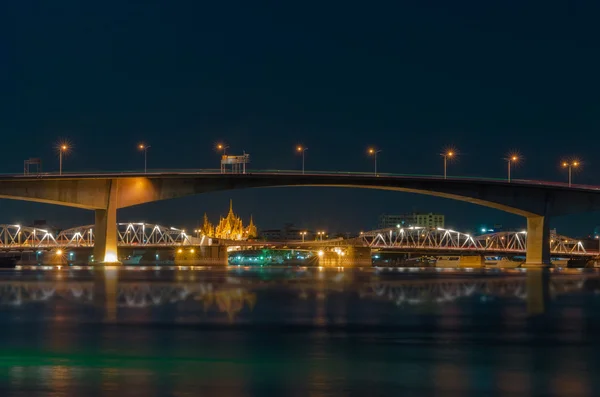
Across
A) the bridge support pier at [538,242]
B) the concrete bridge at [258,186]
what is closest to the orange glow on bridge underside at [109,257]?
the concrete bridge at [258,186]

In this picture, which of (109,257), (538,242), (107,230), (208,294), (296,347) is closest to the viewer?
(296,347)

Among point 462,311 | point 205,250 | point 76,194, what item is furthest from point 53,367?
point 205,250

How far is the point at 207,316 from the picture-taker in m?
30.8

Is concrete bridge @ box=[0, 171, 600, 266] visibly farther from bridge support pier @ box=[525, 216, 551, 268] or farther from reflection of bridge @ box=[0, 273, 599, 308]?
reflection of bridge @ box=[0, 273, 599, 308]

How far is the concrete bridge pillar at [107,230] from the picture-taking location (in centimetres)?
10244

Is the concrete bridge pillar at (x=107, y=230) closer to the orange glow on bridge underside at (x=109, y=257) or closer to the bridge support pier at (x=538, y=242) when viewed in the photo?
the orange glow on bridge underside at (x=109, y=257)

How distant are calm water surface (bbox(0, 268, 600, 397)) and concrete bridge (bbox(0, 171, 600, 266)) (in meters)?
63.0

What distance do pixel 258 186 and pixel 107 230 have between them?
20506 mm

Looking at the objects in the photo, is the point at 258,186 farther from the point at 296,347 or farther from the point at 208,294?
the point at 296,347

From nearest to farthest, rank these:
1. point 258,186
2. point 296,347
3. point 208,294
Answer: point 296,347 → point 208,294 → point 258,186

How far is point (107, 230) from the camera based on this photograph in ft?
337

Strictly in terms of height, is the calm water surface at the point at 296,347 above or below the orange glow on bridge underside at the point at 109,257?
below

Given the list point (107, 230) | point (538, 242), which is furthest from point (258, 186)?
point (538, 242)

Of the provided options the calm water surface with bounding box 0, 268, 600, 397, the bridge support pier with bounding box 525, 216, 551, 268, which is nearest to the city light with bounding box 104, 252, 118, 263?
the bridge support pier with bounding box 525, 216, 551, 268
